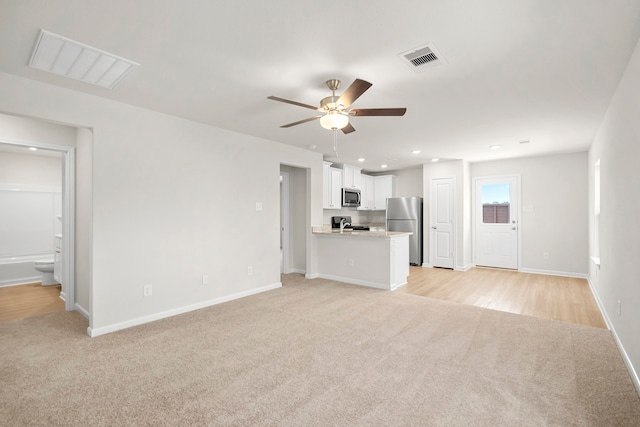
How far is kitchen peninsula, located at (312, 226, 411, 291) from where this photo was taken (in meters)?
4.95

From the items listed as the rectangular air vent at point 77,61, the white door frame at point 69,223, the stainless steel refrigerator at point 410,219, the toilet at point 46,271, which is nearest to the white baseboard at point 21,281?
the toilet at point 46,271

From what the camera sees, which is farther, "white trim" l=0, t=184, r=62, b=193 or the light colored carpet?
"white trim" l=0, t=184, r=62, b=193

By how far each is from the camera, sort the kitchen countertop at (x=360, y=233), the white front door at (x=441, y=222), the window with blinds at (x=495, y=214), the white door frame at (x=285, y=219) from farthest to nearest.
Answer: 1. the white front door at (x=441, y=222)
2. the window with blinds at (x=495, y=214)
3. the white door frame at (x=285, y=219)
4. the kitchen countertop at (x=360, y=233)

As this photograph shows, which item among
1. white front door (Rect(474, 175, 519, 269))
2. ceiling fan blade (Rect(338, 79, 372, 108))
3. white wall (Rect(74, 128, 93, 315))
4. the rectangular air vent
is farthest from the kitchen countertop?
the rectangular air vent

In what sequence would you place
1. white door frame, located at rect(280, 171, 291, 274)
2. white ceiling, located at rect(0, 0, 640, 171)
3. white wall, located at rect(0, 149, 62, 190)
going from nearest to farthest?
→ white ceiling, located at rect(0, 0, 640, 171) < white wall, located at rect(0, 149, 62, 190) < white door frame, located at rect(280, 171, 291, 274)

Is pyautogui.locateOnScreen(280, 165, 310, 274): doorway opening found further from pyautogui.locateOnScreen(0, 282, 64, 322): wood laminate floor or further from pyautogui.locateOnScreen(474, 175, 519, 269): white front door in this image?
pyautogui.locateOnScreen(474, 175, 519, 269): white front door

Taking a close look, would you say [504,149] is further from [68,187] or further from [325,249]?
[68,187]

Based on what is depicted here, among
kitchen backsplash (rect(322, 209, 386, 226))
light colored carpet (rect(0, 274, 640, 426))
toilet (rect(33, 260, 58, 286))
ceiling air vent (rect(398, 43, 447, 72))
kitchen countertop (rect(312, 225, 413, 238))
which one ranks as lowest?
light colored carpet (rect(0, 274, 640, 426))

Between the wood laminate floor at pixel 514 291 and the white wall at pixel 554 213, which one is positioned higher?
the white wall at pixel 554 213

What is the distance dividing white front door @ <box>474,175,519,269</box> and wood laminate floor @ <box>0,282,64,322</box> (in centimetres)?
773

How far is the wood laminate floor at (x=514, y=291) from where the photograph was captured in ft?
12.7

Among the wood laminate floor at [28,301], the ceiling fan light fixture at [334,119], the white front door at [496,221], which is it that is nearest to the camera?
the ceiling fan light fixture at [334,119]

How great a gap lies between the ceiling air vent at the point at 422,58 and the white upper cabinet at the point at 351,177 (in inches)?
178

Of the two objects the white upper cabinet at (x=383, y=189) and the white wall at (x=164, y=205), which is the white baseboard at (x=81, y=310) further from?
the white upper cabinet at (x=383, y=189)
